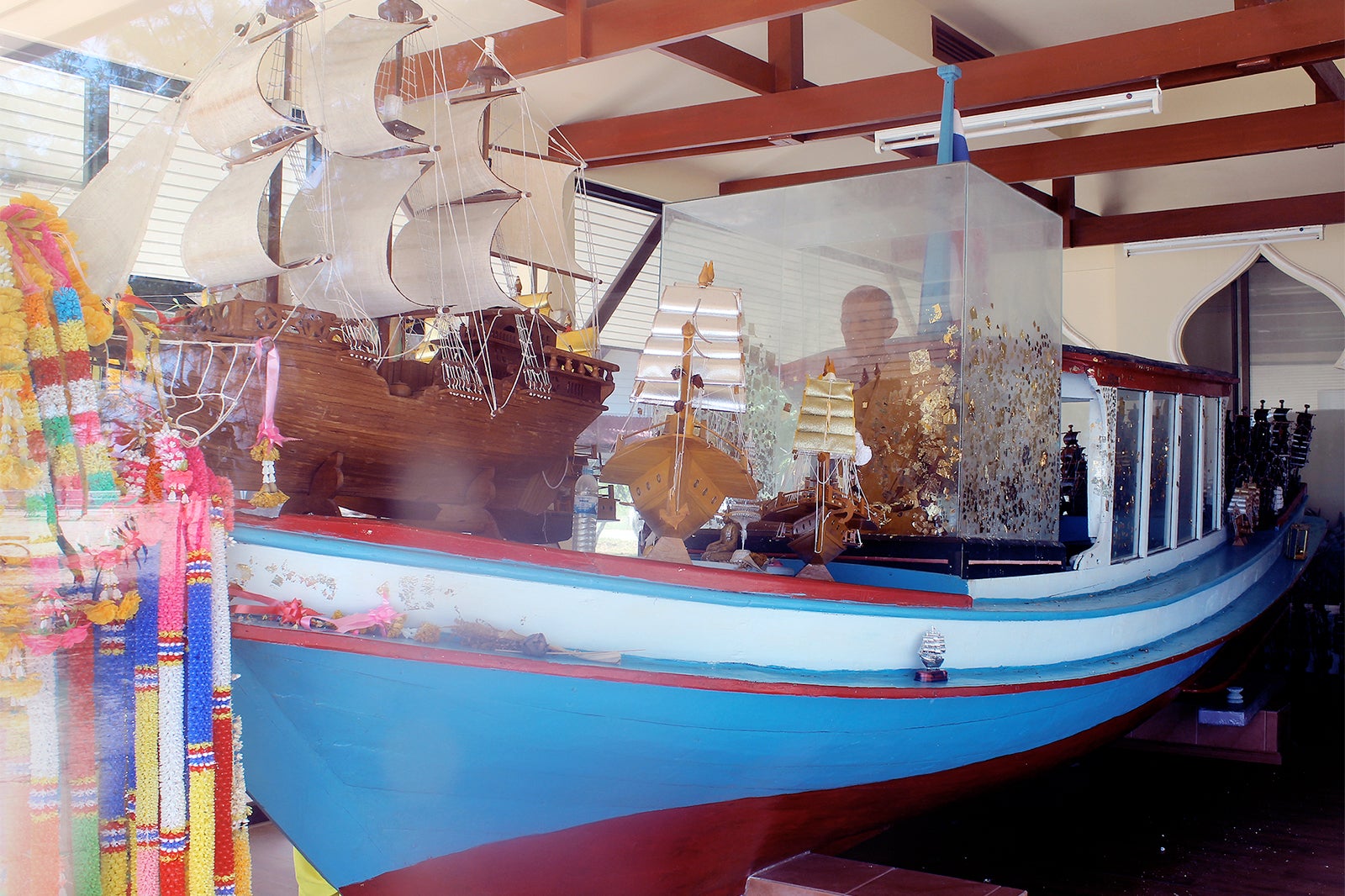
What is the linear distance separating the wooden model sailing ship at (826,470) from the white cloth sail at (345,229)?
38.1 inches

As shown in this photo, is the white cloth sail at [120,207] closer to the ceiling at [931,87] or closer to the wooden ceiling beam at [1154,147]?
the ceiling at [931,87]

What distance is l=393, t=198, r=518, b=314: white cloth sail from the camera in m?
2.47

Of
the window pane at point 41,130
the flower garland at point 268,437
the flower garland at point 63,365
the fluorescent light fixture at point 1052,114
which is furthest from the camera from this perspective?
the fluorescent light fixture at point 1052,114

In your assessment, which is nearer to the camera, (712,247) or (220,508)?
(220,508)

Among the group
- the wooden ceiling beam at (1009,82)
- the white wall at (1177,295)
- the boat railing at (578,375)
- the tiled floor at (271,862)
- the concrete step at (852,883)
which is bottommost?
the tiled floor at (271,862)

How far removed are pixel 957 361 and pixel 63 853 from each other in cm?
219

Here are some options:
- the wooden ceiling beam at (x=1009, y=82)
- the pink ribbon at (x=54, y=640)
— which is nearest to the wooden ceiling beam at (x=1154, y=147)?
the wooden ceiling beam at (x=1009, y=82)

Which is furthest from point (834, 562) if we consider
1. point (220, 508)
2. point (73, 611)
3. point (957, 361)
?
point (73, 611)

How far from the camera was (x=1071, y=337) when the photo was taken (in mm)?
7816

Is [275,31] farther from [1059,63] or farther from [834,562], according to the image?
[1059,63]

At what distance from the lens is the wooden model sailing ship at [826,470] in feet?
8.27

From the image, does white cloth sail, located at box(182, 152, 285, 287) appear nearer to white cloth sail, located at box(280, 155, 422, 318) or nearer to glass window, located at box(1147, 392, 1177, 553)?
white cloth sail, located at box(280, 155, 422, 318)

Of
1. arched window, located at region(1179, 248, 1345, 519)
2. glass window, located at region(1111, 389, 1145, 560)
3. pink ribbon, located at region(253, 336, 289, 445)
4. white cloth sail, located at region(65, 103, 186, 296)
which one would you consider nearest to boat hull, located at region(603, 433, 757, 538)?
pink ribbon, located at region(253, 336, 289, 445)

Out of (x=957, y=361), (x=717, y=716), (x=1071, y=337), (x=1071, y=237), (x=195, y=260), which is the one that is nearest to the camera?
(x=195, y=260)
